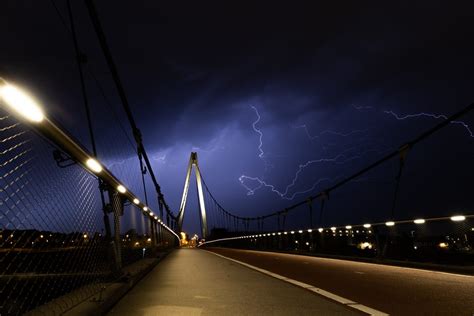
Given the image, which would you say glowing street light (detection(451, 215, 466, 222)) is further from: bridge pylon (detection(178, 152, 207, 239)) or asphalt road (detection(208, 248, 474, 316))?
bridge pylon (detection(178, 152, 207, 239))

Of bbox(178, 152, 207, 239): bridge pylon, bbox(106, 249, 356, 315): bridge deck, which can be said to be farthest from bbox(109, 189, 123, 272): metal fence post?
bbox(178, 152, 207, 239): bridge pylon

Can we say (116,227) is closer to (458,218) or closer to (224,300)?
(224,300)

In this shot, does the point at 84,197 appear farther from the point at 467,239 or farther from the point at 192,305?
the point at 467,239

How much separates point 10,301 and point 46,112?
3.90 ft

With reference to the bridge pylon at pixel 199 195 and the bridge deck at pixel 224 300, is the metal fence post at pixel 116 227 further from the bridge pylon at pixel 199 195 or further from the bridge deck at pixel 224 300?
the bridge pylon at pixel 199 195

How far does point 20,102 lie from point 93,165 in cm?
157

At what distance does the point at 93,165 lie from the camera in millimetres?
3752

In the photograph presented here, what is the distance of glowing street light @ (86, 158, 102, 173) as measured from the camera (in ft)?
12.0

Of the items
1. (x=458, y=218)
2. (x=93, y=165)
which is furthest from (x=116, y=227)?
(x=458, y=218)

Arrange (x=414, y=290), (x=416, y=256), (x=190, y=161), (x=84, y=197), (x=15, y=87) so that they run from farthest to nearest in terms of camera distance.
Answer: (x=190, y=161)
(x=416, y=256)
(x=414, y=290)
(x=84, y=197)
(x=15, y=87)

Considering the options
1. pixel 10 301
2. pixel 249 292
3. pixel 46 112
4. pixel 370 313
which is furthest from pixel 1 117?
pixel 249 292

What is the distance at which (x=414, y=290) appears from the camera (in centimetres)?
469

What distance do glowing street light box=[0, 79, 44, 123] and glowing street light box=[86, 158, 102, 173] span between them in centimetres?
119

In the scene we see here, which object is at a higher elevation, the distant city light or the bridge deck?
the distant city light
